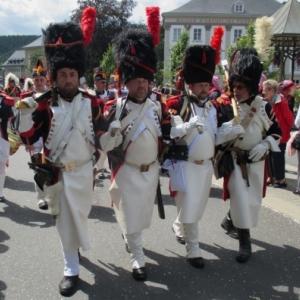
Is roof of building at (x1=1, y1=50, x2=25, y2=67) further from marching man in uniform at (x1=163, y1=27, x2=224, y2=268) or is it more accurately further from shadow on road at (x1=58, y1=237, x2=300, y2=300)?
shadow on road at (x1=58, y1=237, x2=300, y2=300)

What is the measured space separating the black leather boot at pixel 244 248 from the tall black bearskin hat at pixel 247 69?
138 centimetres

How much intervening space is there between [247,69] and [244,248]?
68.0 inches

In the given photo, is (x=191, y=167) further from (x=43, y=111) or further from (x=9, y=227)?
(x=9, y=227)

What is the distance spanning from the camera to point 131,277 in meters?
3.66

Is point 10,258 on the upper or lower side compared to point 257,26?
lower

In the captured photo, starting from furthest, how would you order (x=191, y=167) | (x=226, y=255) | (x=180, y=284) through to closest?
1. (x=226, y=255)
2. (x=191, y=167)
3. (x=180, y=284)

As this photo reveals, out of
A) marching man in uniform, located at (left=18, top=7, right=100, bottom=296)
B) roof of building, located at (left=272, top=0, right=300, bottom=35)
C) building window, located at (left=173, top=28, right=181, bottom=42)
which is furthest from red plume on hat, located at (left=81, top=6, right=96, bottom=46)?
building window, located at (left=173, top=28, right=181, bottom=42)

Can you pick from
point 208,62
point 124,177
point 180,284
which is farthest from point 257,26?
point 180,284

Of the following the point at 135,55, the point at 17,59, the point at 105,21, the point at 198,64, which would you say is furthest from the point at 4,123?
the point at 17,59

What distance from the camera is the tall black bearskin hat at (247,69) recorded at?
3992 mm

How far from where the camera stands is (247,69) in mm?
3979

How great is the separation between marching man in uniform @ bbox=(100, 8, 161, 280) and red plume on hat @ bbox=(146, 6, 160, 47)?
90 mm

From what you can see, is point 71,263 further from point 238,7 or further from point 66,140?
point 238,7

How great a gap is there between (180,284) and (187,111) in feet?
5.02
